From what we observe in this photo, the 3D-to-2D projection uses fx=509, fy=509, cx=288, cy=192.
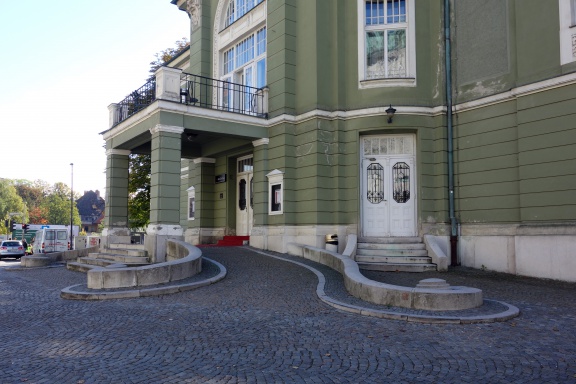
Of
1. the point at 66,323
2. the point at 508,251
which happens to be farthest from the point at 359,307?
the point at 508,251

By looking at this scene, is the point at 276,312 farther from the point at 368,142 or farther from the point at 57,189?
the point at 57,189

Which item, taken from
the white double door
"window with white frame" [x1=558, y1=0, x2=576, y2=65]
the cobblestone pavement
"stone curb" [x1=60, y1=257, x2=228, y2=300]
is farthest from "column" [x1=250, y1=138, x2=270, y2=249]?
"window with white frame" [x1=558, y1=0, x2=576, y2=65]

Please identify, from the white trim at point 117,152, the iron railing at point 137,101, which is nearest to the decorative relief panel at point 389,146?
the iron railing at point 137,101

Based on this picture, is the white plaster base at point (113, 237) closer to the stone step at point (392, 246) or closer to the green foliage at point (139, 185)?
the stone step at point (392, 246)

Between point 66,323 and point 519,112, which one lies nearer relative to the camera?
point 66,323

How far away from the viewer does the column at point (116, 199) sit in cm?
1809

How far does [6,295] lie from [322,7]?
1177 cm

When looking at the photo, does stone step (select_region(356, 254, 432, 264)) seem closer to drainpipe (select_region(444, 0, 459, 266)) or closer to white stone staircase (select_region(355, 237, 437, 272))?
white stone staircase (select_region(355, 237, 437, 272))

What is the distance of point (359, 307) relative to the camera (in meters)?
8.11

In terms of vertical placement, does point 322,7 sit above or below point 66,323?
above

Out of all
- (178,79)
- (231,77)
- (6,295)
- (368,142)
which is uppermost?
(231,77)

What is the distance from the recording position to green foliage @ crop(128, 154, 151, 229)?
28.0 meters

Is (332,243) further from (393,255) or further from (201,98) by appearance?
(201,98)

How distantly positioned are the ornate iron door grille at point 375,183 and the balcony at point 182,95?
399cm
